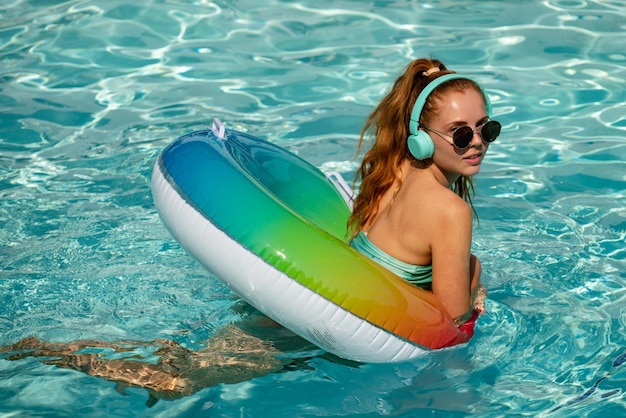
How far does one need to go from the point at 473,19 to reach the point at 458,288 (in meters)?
5.11

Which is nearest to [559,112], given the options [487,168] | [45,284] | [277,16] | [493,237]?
[487,168]

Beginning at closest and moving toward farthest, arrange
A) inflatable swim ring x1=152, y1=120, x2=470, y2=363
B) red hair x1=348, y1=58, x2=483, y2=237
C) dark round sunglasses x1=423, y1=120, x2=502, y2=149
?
inflatable swim ring x1=152, y1=120, x2=470, y2=363
dark round sunglasses x1=423, y1=120, x2=502, y2=149
red hair x1=348, y1=58, x2=483, y2=237

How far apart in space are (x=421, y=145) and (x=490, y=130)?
286 millimetres

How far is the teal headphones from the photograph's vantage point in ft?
12.4

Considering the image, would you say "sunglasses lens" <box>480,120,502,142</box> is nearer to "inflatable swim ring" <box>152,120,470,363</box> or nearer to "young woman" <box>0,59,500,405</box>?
"young woman" <box>0,59,500,405</box>

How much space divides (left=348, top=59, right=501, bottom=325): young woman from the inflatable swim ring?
146 mm

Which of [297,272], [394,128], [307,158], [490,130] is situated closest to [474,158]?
[490,130]

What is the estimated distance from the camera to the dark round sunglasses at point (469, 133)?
12.2 ft

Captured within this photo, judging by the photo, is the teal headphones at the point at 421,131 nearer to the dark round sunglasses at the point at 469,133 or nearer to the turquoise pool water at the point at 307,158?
the dark round sunglasses at the point at 469,133

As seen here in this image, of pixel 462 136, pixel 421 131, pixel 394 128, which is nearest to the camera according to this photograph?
pixel 462 136

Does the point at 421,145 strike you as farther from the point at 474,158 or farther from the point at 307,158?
the point at 307,158

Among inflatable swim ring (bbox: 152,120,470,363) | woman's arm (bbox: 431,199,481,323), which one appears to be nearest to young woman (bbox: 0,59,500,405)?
woman's arm (bbox: 431,199,481,323)

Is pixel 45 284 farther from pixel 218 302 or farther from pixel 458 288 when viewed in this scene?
pixel 458 288

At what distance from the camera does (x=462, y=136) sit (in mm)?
3729
